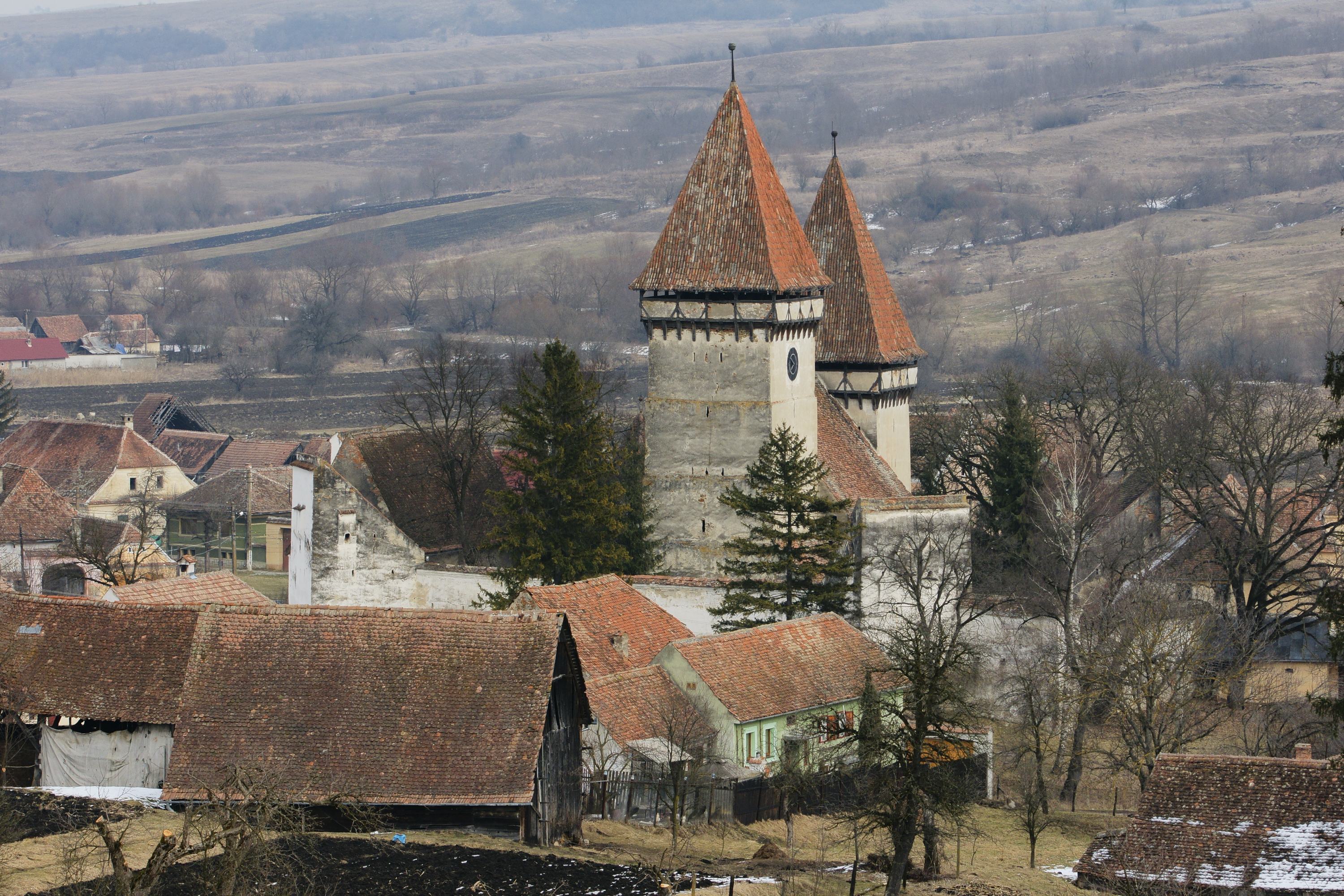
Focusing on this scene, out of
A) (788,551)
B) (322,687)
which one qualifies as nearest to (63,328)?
(788,551)

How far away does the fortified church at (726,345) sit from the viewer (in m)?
54.4

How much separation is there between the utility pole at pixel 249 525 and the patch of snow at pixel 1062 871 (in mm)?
47152

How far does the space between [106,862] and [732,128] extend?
31223 millimetres

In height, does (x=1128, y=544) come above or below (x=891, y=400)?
below

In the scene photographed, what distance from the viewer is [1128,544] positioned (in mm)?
56375

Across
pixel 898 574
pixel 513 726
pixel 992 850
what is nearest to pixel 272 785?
pixel 513 726

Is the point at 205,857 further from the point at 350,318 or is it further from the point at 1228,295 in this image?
the point at 350,318

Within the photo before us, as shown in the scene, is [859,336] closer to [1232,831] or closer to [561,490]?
[561,490]

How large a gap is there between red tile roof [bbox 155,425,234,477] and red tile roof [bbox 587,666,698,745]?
222ft

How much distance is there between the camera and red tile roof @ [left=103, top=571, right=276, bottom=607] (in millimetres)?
41656

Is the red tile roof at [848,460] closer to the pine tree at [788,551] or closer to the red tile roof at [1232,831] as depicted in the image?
the pine tree at [788,551]

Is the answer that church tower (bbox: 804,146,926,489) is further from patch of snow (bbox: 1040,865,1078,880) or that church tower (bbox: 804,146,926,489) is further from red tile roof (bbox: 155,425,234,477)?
red tile roof (bbox: 155,425,234,477)

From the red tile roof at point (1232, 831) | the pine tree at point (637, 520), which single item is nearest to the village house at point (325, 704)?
the red tile roof at point (1232, 831)

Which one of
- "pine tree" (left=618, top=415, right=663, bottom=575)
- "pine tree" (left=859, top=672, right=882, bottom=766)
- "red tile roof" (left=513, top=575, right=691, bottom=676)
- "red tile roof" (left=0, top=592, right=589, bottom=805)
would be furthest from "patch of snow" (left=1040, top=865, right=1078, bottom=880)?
"pine tree" (left=618, top=415, right=663, bottom=575)
